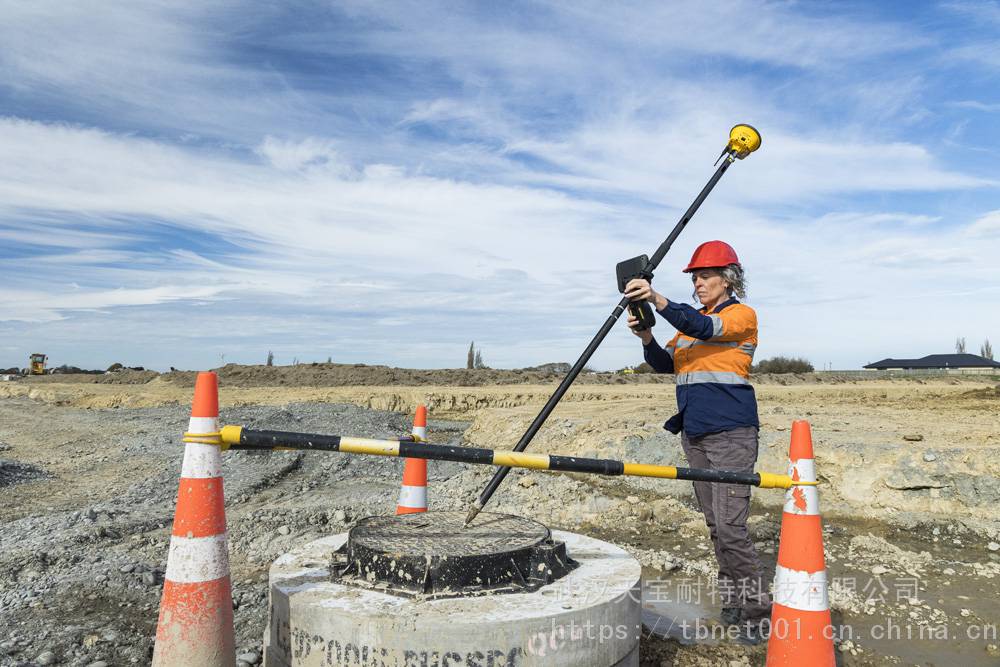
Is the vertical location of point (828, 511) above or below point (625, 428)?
below

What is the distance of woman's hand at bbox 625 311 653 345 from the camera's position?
3.56 metres

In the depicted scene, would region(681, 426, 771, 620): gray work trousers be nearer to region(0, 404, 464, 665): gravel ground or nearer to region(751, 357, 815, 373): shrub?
region(0, 404, 464, 665): gravel ground

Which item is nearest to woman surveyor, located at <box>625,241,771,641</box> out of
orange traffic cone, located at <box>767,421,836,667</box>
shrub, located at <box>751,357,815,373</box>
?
orange traffic cone, located at <box>767,421,836,667</box>

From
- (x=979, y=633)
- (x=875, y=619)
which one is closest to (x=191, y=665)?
(x=875, y=619)

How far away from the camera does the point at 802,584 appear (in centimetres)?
249

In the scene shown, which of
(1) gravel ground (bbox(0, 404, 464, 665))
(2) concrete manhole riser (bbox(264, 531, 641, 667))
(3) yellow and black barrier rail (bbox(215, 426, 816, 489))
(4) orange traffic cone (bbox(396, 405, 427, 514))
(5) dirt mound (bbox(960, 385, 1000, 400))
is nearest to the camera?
(2) concrete manhole riser (bbox(264, 531, 641, 667))

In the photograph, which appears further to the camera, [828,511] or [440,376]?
[440,376]

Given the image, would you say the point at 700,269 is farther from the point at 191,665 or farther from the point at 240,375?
the point at 240,375

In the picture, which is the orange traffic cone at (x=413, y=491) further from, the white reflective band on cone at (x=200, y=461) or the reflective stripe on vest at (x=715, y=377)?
the white reflective band on cone at (x=200, y=461)

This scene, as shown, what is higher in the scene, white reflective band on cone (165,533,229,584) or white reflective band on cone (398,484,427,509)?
white reflective band on cone (165,533,229,584)

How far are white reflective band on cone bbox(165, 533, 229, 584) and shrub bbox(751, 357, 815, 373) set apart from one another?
1434 inches

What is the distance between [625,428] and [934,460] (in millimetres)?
3364

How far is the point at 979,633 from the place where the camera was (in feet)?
12.2

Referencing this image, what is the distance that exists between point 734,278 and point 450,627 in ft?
7.76
